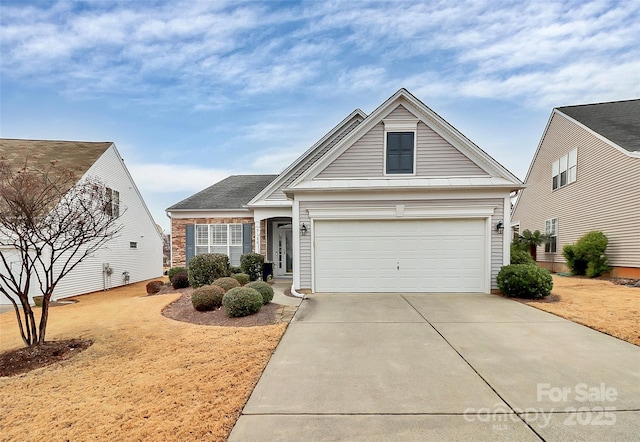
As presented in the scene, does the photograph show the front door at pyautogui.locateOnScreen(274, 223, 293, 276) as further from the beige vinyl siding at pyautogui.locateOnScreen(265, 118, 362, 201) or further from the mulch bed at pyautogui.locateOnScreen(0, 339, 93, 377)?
the mulch bed at pyautogui.locateOnScreen(0, 339, 93, 377)

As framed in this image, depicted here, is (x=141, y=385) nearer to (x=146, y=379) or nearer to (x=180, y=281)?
(x=146, y=379)

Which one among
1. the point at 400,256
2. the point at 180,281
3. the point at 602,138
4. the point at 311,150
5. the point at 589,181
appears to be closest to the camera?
the point at 400,256

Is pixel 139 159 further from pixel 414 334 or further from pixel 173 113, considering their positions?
pixel 414 334

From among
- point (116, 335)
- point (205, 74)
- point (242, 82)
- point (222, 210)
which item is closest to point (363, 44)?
point (242, 82)

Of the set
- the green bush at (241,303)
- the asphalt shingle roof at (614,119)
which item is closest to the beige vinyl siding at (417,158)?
the green bush at (241,303)

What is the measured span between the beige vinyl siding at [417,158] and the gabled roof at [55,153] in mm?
11310

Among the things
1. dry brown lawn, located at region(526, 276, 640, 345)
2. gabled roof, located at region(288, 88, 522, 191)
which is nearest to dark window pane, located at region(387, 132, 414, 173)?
gabled roof, located at region(288, 88, 522, 191)

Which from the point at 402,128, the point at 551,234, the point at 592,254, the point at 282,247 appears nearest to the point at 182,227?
the point at 282,247

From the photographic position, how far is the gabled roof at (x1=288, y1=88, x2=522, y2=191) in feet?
30.7

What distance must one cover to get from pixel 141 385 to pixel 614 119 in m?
21.9

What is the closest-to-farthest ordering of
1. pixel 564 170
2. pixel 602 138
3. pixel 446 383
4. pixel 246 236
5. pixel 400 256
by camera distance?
pixel 446 383
pixel 400 256
pixel 602 138
pixel 246 236
pixel 564 170

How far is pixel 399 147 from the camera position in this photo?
9773 mm

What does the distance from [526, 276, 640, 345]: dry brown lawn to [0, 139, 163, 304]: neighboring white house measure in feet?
52.1

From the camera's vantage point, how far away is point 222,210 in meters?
15.1
